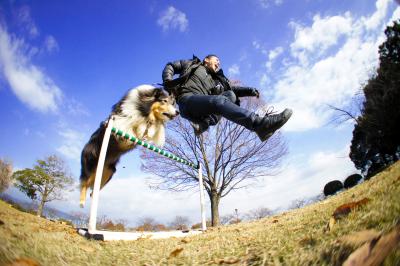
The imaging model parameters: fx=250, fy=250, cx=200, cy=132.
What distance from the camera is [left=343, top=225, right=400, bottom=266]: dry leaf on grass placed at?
0.58m

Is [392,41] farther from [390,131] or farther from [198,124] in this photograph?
[198,124]

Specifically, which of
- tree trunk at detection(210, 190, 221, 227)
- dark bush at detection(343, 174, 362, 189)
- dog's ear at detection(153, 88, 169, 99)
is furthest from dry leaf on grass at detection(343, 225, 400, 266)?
dark bush at detection(343, 174, 362, 189)

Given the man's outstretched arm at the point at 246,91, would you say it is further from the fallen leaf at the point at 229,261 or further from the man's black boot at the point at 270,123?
the fallen leaf at the point at 229,261

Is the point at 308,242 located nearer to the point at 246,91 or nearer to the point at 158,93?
the point at 246,91

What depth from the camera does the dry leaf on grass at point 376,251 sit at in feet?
1.91

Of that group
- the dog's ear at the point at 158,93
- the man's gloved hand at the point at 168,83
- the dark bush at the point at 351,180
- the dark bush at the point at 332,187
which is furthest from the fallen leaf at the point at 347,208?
the dark bush at the point at 332,187

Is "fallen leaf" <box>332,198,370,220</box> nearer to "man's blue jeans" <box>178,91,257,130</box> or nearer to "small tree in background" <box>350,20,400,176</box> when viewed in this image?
"man's blue jeans" <box>178,91,257,130</box>

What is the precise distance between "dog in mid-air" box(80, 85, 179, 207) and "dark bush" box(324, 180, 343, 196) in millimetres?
14326

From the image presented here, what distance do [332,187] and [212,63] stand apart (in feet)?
50.0

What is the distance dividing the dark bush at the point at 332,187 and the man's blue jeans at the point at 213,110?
15261mm

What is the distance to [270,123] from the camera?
8.86 ft

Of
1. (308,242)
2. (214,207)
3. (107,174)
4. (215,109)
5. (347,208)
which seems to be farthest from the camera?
(214,207)

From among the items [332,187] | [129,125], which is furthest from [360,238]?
[332,187]

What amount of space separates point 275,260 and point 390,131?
49.1 ft
